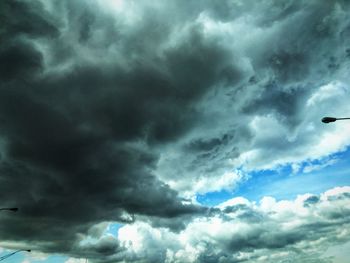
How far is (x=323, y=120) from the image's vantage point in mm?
28484

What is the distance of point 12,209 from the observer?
42938 mm

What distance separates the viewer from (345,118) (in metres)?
30.4

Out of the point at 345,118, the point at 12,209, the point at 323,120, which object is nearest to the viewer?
the point at 323,120

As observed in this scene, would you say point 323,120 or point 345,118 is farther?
point 345,118

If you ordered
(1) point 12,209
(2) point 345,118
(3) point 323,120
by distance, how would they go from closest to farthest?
(3) point 323,120 → (2) point 345,118 → (1) point 12,209

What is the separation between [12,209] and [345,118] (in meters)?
37.7

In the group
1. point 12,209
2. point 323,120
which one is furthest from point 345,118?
point 12,209

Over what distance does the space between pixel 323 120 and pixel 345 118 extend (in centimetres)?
327

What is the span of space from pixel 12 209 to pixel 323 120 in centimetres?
3599

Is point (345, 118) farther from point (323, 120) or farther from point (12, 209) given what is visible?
point (12, 209)

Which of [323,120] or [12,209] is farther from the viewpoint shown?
[12,209]
